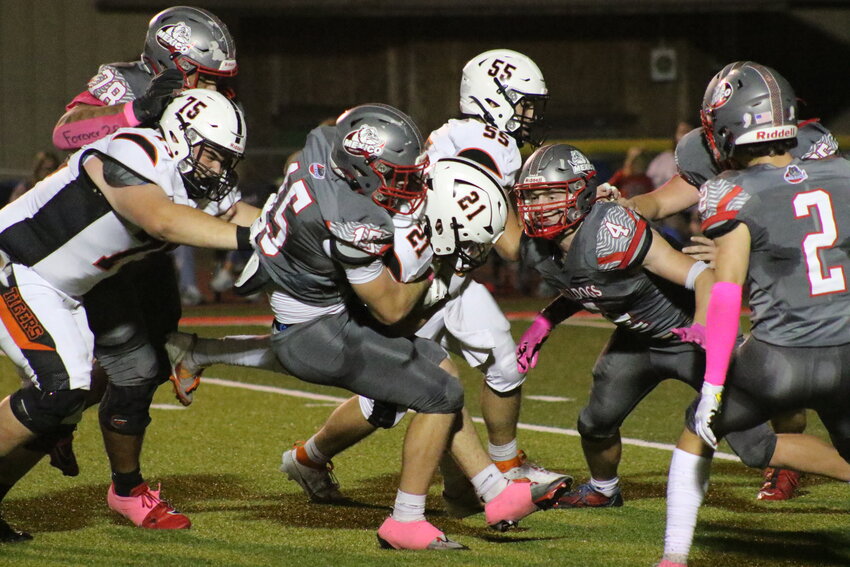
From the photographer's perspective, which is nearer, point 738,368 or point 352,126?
point 738,368

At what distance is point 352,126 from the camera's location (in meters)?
3.85

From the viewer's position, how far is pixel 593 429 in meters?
4.59

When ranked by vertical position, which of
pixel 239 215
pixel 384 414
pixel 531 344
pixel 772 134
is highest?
pixel 772 134

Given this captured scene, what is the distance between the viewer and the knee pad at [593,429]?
180 inches

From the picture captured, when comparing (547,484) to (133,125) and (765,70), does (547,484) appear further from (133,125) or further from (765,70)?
(133,125)

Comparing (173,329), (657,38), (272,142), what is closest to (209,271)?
(272,142)

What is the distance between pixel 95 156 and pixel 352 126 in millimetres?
925

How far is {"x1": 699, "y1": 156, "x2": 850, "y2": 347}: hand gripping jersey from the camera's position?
11.6 ft

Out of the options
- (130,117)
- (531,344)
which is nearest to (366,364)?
(531,344)

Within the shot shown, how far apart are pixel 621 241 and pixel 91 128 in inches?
76.1

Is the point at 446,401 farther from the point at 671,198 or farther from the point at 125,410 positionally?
the point at 671,198

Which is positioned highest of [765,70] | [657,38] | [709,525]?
[765,70]

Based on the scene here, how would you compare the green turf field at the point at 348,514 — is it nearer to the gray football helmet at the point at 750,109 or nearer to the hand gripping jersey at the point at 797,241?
the hand gripping jersey at the point at 797,241

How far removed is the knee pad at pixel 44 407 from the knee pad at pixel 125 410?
37 centimetres
